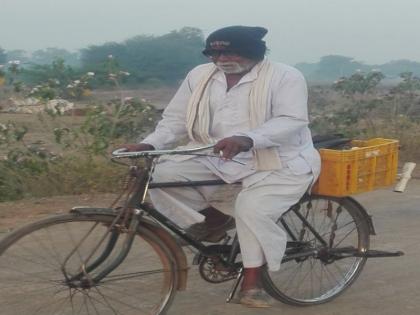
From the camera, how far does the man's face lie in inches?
156

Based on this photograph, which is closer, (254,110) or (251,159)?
(254,110)

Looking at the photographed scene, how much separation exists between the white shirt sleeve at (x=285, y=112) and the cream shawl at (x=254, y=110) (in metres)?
0.05

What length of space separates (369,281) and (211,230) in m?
1.41

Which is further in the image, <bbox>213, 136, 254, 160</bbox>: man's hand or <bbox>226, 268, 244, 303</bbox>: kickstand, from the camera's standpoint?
<bbox>226, 268, 244, 303</bbox>: kickstand

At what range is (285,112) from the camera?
3.92 m

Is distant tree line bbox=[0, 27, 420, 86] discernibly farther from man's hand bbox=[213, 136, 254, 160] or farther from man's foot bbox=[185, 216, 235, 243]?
man's hand bbox=[213, 136, 254, 160]

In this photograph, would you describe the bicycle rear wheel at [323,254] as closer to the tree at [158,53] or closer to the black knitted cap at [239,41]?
the black knitted cap at [239,41]

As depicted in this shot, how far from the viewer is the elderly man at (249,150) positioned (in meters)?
3.93

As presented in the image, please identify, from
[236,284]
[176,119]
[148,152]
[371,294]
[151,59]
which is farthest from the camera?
[151,59]

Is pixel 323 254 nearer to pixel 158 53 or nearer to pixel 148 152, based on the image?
pixel 148 152

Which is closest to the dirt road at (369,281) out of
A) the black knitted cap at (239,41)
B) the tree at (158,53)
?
the black knitted cap at (239,41)

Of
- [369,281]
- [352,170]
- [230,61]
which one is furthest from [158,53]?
[230,61]

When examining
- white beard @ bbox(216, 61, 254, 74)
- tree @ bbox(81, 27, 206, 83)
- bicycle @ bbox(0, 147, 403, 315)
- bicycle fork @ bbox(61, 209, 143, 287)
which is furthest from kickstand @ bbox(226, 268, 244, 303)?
tree @ bbox(81, 27, 206, 83)

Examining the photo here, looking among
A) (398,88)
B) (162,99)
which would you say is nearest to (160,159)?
(162,99)
